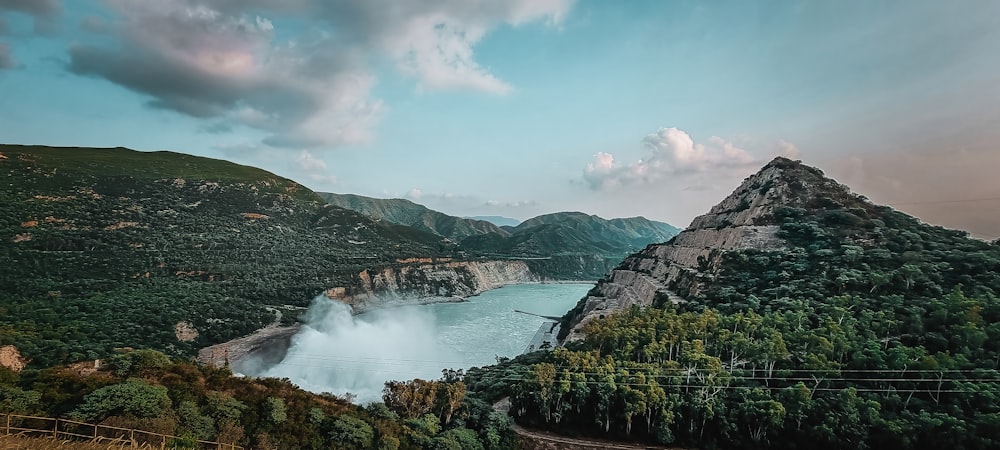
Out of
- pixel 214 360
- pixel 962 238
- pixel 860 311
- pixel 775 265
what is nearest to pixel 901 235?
pixel 962 238

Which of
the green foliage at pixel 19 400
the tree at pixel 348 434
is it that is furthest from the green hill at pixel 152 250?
the tree at pixel 348 434

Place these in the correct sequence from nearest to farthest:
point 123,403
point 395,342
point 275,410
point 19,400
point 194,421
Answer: point 19,400, point 123,403, point 194,421, point 275,410, point 395,342

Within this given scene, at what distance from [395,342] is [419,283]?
43.9 m

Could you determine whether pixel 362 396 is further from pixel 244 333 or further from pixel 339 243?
pixel 339 243

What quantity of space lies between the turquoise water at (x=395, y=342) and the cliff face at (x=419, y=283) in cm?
551

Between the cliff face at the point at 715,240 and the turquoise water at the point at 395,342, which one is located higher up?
the cliff face at the point at 715,240

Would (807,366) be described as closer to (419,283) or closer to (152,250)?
(152,250)

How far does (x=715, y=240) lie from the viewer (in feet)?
185

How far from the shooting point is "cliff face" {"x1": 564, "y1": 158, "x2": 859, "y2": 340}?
163 ft

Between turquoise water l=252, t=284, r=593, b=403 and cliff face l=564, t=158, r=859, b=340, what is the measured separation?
14029mm

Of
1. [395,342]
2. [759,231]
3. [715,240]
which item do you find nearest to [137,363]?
[395,342]

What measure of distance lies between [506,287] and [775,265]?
96560 millimetres

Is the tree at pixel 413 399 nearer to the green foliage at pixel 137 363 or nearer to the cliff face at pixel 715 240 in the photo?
the green foliage at pixel 137 363

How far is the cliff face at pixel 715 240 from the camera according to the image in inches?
1959
